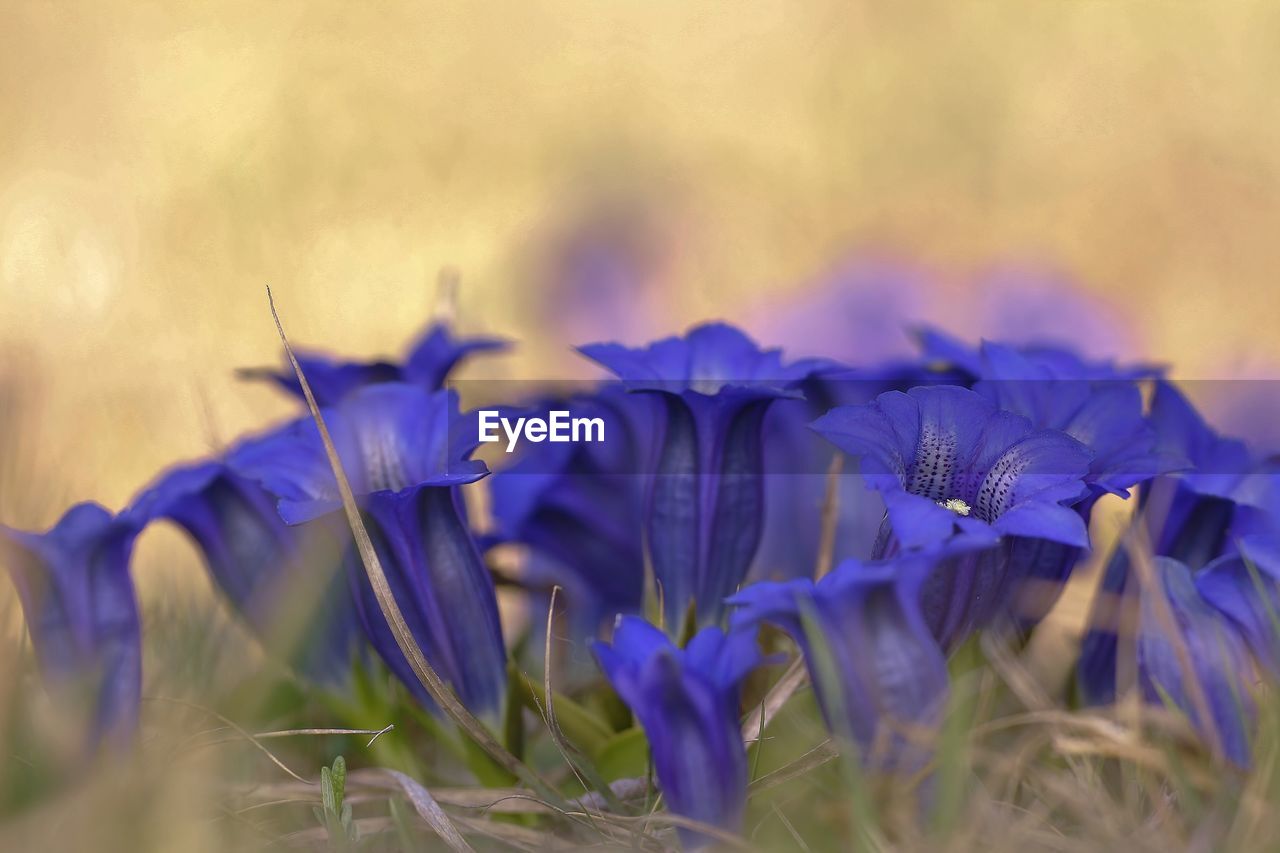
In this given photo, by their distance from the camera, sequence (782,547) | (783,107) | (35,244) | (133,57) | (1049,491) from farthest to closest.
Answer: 1. (783,107)
2. (133,57)
3. (35,244)
4. (782,547)
5. (1049,491)

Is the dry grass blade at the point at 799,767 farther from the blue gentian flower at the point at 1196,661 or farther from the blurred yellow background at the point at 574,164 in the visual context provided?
the blurred yellow background at the point at 574,164

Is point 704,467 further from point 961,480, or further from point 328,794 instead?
point 328,794

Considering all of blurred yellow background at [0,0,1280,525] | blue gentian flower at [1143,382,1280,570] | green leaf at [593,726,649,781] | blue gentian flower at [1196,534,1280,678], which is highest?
blurred yellow background at [0,0,1280,525]

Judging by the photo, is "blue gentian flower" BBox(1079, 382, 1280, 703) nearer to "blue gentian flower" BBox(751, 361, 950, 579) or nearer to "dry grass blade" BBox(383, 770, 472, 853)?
"blue gentian flower" BBox(751, 361, 950, 579)

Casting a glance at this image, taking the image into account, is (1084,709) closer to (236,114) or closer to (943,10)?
(236,114)

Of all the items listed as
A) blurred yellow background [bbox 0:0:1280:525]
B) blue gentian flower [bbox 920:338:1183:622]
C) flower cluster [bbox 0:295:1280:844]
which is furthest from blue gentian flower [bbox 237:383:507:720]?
blurred yellow background [bbox 0:0:1280:525]

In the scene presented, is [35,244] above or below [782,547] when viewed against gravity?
above

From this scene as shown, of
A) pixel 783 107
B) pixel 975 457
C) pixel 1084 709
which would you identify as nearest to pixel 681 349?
pixel 975 457
